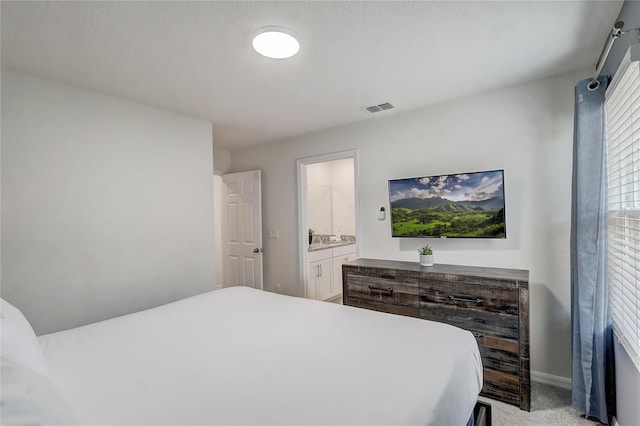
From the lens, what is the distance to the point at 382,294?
108 inches

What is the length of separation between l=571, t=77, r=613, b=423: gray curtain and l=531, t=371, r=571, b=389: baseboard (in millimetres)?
452

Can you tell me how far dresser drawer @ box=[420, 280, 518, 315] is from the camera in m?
2.16

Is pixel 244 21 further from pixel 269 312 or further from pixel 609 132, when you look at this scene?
pixel 609 132

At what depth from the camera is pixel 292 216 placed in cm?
413

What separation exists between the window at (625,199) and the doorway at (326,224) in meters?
2.70

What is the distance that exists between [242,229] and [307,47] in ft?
10.3

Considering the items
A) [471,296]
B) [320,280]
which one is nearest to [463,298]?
[471,296]

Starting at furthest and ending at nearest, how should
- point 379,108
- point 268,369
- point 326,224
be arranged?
point 326,224 → point 379,108 → point 268,369

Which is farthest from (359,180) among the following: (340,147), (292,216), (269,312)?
(269,312)

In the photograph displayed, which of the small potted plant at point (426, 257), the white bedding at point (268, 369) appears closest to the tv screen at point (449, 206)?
the small potted plant at point (426, 257)

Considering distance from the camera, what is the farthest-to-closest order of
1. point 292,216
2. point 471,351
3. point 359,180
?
point 292,216 → point 359,180 → point 471,351

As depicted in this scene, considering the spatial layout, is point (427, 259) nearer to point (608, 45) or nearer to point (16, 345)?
point (608, 45)

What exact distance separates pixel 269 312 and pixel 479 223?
6.63 feet

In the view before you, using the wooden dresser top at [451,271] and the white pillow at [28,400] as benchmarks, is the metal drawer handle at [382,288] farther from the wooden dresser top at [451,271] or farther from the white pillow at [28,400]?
the white pillow at [28,400]
